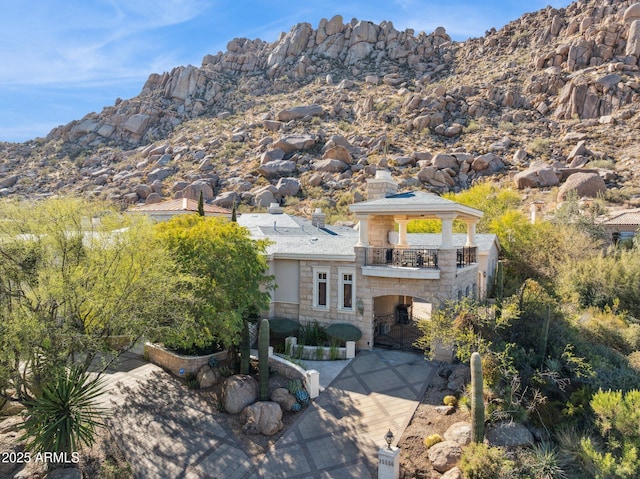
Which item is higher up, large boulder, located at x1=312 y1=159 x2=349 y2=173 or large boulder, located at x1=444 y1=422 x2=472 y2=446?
large boulder, located at x1=312 y1=159 x2=349 y2=173

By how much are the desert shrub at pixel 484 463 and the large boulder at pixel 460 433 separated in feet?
2.19

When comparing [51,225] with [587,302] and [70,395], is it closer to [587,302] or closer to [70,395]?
[70,395]

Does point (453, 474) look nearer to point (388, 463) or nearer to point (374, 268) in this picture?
point (388, 463)

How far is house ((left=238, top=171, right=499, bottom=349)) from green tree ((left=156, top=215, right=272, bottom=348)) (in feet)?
11.8

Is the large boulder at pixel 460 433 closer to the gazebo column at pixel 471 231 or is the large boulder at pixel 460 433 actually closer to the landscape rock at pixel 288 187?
the gazebo column at pixel 471 231

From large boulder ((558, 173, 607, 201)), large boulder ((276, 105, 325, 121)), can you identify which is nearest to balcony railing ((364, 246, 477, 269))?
large boulder ((558, 173, 607, 201))

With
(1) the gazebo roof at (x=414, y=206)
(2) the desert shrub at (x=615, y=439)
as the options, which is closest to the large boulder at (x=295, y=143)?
(1) the gazebo roof at (x=414, y=206)

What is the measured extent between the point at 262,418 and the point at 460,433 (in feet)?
19.4

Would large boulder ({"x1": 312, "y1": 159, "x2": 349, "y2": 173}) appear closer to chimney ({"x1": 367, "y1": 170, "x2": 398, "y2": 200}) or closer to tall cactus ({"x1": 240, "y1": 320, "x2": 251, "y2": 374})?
chimney ({"x1": 367, "y1": 170, "x2": 398, "y2": 200})

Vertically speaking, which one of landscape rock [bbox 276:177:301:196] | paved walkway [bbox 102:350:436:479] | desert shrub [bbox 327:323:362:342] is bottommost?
paved walkway [bbox 102:350:436:479]

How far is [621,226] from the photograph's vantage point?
1137 inches

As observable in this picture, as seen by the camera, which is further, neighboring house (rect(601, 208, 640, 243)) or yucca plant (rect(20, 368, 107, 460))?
neighboring house (rect(601, 208, 640, 243))

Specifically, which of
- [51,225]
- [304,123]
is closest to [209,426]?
[51,225]

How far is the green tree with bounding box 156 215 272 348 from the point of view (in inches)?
526
